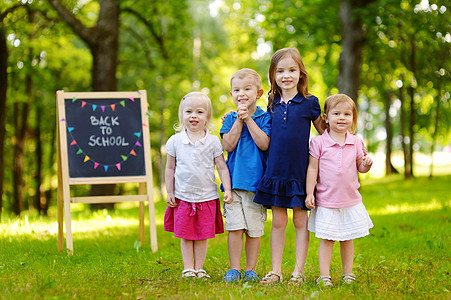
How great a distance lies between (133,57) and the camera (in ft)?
52.4

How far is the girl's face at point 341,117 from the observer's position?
4.16 meters

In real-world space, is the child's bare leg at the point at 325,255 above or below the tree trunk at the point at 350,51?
below

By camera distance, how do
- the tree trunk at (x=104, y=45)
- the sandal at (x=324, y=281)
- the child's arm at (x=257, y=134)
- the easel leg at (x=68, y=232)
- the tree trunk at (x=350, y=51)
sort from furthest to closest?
1. the tree trunk at (x=350, y=51)
2. the tree trunk at (x=104, y=45)
3. the easel leg at (x=68, y=232)
4. the child's arm at (x=257, y=134)
5. the sandal at (x=324, y=281)

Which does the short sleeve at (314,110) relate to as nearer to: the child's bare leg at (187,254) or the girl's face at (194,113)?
the girl's face at (194,113)

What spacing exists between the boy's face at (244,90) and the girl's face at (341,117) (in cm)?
72

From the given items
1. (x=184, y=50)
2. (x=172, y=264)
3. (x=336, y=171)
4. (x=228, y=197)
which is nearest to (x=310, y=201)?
(x=336, y=171)

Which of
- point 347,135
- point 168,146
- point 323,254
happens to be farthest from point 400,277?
point 168,146

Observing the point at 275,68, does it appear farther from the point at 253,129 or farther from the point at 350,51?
the point at 350,51

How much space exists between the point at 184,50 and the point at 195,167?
37.7ft

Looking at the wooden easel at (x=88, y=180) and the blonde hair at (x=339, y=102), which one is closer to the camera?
the blonde hair at (x=339, y=102)

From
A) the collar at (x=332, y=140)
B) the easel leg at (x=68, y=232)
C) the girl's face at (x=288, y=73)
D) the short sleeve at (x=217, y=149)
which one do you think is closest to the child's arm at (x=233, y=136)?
the short sleeve at (x=217, y=149)

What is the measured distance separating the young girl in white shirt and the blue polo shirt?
0.10 m

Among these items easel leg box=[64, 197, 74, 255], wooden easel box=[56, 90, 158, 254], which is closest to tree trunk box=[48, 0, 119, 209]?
wooden easel box=[56, 90, 158, 254]

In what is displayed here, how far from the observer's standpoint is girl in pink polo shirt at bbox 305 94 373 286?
13.4 ft
